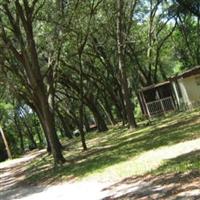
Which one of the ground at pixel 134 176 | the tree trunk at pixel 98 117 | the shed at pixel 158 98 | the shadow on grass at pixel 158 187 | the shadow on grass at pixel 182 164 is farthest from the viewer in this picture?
the tree trunk at pixel 98 117

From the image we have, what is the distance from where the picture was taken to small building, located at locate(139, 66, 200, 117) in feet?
111

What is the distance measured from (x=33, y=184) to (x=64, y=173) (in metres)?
1.20

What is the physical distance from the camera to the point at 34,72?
68.9 feet

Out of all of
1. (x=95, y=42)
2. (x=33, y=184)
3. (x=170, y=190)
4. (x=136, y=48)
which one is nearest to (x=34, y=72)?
(x=33, y=184)

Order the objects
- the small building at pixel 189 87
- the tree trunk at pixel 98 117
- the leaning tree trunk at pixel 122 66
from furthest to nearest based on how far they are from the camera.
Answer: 1. the tree trunk at pixel 98 117
2. the small building at pixel 189 87
3. the leaning tree trunk at pixel 122 66

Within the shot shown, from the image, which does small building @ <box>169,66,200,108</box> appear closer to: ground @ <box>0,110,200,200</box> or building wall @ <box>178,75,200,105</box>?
building wall @ <box>178,75,200,105</box>

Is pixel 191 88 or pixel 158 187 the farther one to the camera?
pixel 191 88

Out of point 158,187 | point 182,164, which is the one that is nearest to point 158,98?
point 182,164

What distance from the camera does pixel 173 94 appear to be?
120ft

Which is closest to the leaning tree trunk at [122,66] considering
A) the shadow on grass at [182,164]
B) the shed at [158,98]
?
the shed at [158,98]

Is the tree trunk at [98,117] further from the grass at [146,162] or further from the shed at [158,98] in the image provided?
the grass at [146,162]

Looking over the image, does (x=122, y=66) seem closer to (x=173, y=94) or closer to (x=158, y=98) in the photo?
(x=173, y=94)

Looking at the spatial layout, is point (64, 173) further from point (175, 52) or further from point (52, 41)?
point (175, 52)

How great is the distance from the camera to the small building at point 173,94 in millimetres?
33938
